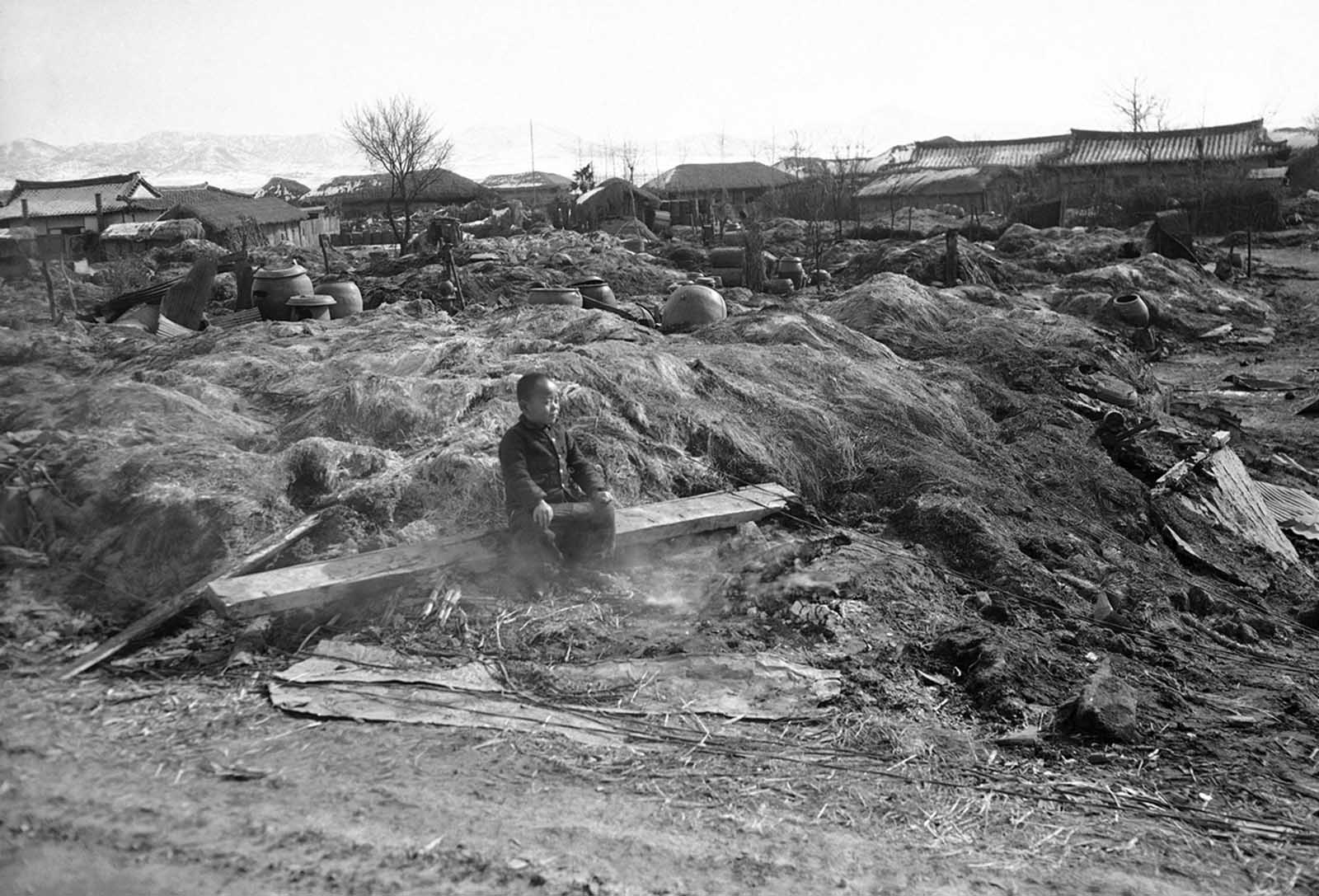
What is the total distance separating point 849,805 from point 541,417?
2301 millimetres

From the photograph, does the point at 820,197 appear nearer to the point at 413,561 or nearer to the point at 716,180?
Answer: the point at 716,180

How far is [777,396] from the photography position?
23.1ft

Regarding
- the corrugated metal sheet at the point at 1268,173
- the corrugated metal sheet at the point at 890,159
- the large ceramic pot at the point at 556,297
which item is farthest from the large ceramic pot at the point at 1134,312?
the corrugated metal sheet at the point at 890,159

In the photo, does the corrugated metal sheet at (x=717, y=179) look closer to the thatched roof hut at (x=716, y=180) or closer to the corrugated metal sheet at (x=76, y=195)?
the thatched roof hut at (x=716, y=180)

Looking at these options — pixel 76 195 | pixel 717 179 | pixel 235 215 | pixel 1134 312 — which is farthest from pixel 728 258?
pixel 717 179

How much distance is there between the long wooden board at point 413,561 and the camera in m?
4.12

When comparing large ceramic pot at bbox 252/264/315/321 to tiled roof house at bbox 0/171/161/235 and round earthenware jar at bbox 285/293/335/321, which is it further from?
tiled roof house at bbox 0/171/161/235

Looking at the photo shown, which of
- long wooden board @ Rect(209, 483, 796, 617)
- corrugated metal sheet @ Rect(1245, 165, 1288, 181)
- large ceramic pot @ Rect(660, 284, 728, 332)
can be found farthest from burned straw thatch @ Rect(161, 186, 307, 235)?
corrugated metal sheet @ Rect(1245, 165, 1288, 181)

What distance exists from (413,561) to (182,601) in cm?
91

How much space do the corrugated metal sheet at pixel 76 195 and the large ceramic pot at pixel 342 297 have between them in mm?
23394

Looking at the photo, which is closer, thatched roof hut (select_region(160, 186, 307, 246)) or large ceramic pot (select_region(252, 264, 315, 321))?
large ceramic pot (select_region(252, 264, 315, 321))

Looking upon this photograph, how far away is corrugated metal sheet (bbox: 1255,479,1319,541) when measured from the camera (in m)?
6.87

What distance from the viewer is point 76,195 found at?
108ft

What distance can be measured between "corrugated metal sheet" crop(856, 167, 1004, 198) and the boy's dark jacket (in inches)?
1298
